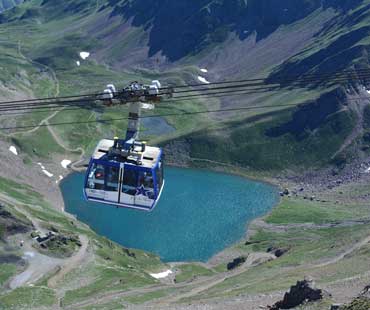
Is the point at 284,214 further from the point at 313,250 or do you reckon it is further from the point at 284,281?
the point at 284,281

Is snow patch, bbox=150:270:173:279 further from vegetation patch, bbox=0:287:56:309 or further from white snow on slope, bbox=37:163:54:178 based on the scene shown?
white snow on slope, bbox=37:163:54:178

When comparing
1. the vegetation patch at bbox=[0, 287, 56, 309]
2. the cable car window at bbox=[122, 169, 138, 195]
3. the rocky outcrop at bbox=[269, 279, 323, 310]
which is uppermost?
the cable car window at bbox=[122, 169, 138, 195]

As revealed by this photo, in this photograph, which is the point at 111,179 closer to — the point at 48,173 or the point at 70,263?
→ the point at 70,263

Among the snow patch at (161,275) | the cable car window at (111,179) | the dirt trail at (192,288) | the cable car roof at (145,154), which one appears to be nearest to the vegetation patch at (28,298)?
the dirt trail at (192,288)

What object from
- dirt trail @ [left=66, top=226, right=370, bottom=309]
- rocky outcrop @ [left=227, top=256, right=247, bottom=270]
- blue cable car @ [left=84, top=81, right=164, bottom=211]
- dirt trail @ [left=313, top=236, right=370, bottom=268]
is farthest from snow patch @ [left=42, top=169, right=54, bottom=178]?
blue cable car @ [left=84, top=81, right=164, bottom=211]

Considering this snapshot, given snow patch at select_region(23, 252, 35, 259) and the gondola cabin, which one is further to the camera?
snow patch at select_region(23, 252, 35, 259)

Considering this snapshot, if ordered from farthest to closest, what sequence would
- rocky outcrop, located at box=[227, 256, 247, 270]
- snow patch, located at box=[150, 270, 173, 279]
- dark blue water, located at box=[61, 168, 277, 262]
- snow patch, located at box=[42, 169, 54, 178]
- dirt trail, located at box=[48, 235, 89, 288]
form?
1. snow patch, located at box=[42, 169, 54, 178]
2. dark blue water, located at box=[61, 168, 277, 262]
3. rocky outcrop, located at box=[227, 256, 247, 270]
4. snow patch, located at box=[150, 270, 173, 279]
5. dirt trail, located at box=[48, 235, 89, 288]

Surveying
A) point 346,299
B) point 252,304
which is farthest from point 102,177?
point 346,299
